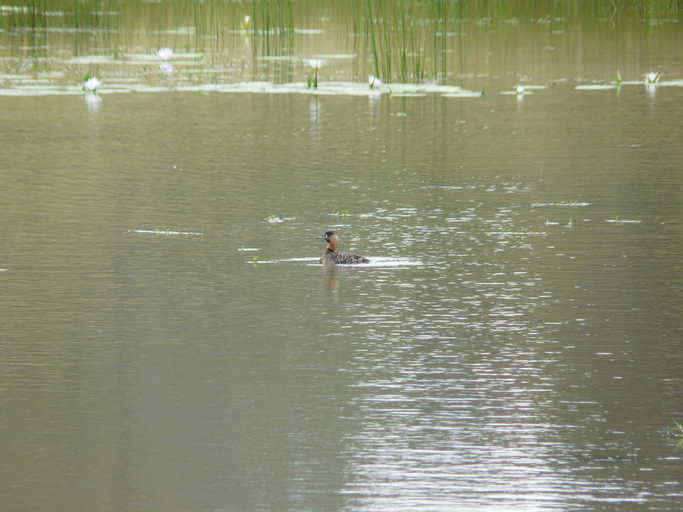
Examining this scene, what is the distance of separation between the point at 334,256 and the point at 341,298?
3.37 ft

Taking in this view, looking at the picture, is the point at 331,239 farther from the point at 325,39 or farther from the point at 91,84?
the point at 325,39

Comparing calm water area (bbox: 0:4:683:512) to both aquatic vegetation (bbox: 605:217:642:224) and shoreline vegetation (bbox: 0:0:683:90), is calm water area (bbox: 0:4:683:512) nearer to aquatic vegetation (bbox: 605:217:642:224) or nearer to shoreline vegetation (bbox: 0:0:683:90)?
aquatic vegetation (bbox: 605:217:642:224)

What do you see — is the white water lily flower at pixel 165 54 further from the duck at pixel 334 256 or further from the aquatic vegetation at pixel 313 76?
the duck at pixel 334 256

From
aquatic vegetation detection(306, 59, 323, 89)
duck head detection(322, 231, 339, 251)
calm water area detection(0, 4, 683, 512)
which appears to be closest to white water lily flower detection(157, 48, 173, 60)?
calm water area detection(0, 4, 683, 512)

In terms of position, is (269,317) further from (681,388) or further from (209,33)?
(209,33)

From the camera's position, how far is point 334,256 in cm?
1123

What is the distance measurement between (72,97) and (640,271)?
1359 cm

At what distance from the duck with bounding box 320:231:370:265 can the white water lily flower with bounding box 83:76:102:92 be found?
11853 mm

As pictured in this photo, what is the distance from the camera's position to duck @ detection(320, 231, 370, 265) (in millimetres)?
11227

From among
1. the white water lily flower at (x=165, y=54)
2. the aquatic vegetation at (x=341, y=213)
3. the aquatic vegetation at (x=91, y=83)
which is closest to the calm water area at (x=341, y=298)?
the aquatic vegetation at (x=341, y=213)

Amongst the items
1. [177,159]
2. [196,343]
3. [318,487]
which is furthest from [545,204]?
[318,487]

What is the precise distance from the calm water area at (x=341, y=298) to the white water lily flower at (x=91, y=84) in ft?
0.99

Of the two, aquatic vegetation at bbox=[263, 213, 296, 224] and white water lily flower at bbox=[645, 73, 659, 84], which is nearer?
aquatic vegetation at bbox=[263, 213, 296, 224]

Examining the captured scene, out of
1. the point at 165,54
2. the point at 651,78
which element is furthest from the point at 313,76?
the point at 651,78
